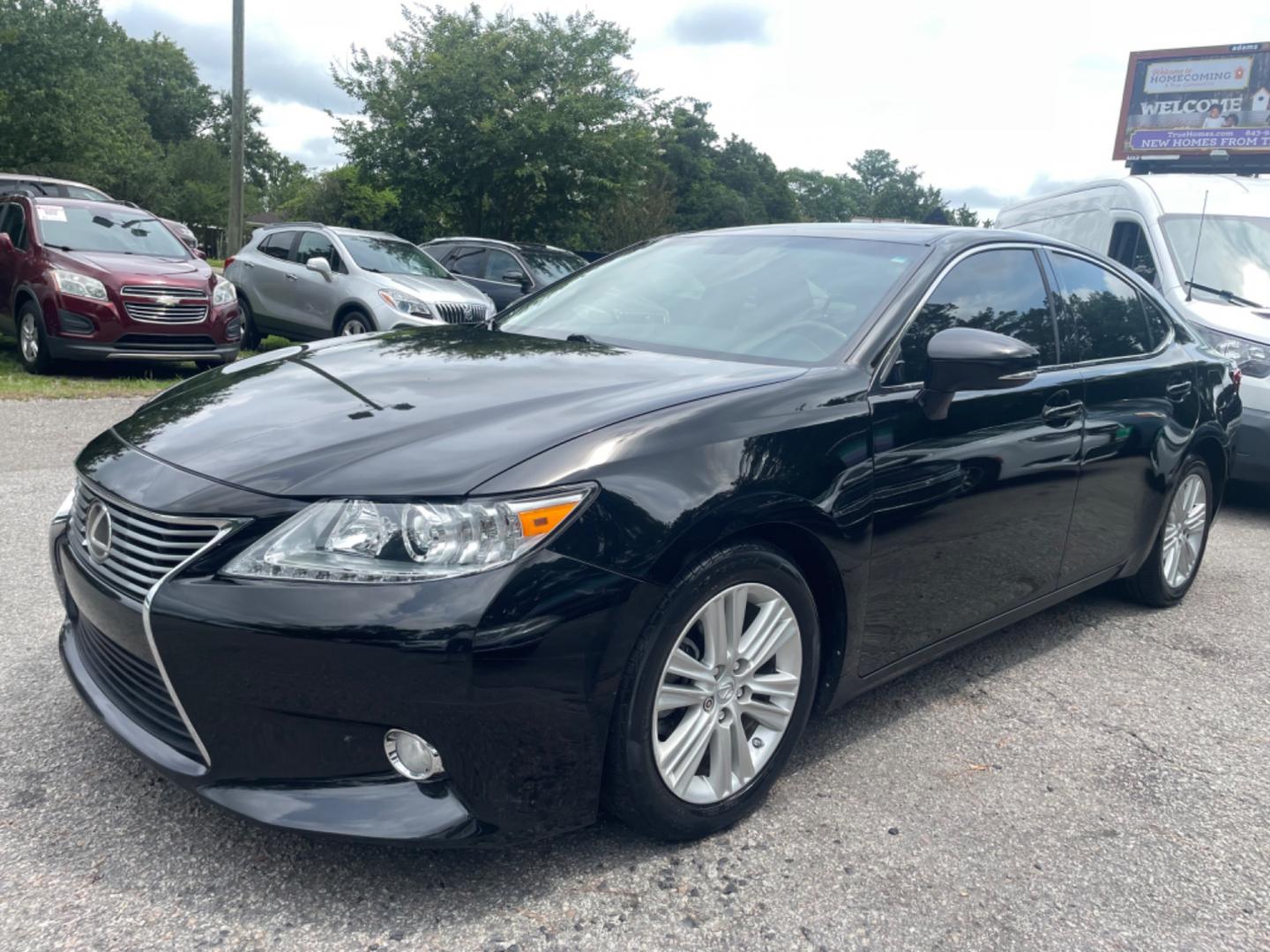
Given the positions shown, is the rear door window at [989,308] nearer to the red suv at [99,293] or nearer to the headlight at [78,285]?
the red suv at [99,293]

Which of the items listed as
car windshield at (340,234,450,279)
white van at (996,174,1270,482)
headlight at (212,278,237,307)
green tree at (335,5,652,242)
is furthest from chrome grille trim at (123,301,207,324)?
green tree at (335,5,652,242)

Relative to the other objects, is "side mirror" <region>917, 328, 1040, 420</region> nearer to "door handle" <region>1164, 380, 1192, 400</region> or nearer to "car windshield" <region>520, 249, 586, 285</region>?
"door handle" <region>1164, 380, 1192, 400</region>

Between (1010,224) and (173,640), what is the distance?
1116 cm

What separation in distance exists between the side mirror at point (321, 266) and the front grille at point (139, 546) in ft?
30.1

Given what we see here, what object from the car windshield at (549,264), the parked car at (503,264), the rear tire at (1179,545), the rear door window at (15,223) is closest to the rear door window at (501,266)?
the parked car at (503,264)

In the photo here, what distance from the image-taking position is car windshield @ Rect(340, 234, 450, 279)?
11898 mm

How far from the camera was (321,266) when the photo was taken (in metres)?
11.3

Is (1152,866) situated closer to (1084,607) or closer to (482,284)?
(1084,607)

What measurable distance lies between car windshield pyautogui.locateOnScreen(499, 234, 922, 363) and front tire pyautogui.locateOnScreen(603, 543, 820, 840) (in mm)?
776

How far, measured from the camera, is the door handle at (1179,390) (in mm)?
4402

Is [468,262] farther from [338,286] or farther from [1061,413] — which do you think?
[1061,413]

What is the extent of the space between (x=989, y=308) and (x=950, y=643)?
43.6 inches

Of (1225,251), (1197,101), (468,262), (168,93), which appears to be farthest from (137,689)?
(168,93)

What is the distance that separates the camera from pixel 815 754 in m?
3.22
